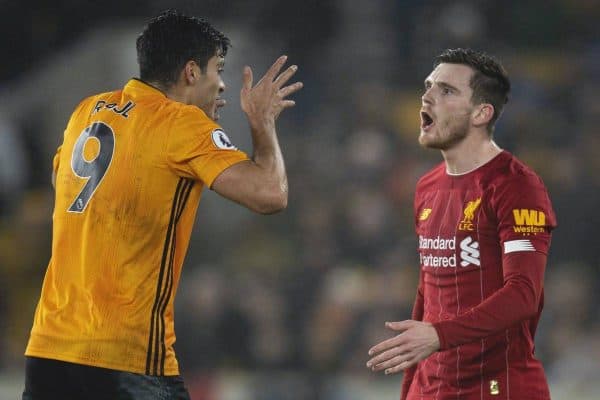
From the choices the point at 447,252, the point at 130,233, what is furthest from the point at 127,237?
the point at 447,252

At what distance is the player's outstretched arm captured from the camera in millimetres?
3396

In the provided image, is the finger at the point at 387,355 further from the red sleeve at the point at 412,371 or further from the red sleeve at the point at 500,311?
the red sleeve at the point at 412,371

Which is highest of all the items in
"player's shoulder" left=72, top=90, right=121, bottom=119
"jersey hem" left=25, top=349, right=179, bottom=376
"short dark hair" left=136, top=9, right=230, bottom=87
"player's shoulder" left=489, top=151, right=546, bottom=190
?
"short dark hair" left=136, top=9, right=230, bottom=87

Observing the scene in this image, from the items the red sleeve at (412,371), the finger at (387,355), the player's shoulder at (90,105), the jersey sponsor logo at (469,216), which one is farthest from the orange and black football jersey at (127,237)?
the red sleeve at (412,371)

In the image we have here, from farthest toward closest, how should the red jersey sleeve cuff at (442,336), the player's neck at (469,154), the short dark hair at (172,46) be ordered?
the player's neck at (469,154), the short dark hair at (172,46), the red jersey sleeve cuff at (442,336)

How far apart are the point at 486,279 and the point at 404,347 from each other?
0.61 metres

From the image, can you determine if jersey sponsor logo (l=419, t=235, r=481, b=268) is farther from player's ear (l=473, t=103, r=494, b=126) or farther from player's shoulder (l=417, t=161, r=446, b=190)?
player's ear (l=473, t=103, r=494, b=126)

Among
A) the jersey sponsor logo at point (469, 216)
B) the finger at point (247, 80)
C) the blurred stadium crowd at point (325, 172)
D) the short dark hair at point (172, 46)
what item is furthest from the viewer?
the blurred stadium crowd at point (325, 172)

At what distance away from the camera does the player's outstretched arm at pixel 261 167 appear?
134 inches

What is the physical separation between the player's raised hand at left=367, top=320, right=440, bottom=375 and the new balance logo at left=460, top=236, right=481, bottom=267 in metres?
0.49

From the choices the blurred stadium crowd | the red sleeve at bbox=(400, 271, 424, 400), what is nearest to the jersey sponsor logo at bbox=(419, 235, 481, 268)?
the red sleeve at bbox=(400, 271, 424, 400)

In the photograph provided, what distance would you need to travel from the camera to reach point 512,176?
3.87 m

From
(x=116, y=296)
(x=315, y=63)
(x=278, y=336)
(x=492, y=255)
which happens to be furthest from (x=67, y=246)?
(x=315, y=63)

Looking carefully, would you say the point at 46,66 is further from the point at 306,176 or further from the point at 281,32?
the point at 306,176
